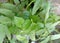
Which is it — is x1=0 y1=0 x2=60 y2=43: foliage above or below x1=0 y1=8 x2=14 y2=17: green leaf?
below

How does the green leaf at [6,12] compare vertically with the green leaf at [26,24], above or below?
above

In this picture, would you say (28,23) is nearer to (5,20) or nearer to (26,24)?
(26,24)

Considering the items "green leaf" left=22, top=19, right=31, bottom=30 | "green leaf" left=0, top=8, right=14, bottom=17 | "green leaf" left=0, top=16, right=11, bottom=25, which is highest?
"green leaf" left=0, top=8, right=14, bottom=17

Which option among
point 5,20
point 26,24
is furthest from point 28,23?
point 5,20

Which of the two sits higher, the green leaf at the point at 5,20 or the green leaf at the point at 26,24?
the green leaf at the point at 5,20

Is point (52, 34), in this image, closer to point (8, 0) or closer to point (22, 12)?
point (22, 12)

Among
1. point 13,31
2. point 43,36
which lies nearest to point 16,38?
point 13,31

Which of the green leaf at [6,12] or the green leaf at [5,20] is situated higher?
the green leaf at [6,12]

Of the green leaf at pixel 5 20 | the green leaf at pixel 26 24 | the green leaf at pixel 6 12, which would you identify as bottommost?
the green leaf at pixel 26 24
